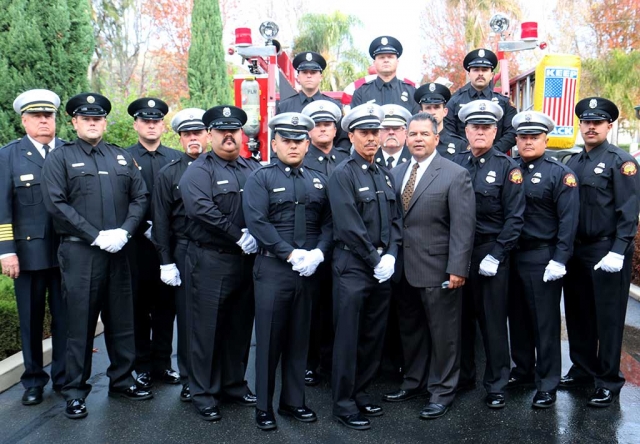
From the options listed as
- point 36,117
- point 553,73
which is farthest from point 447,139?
point 36,117

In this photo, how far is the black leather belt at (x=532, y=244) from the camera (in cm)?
483

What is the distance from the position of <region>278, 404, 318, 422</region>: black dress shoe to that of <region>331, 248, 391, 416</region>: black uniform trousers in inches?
6.4

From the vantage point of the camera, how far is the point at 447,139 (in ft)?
19.8

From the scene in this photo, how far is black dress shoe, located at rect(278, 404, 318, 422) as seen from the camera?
4547mm

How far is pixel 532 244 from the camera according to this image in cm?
486

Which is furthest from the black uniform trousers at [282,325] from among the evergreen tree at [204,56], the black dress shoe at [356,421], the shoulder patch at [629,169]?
the evergreen tree at [204,56]

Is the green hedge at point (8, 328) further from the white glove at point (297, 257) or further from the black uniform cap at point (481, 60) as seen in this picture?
the black uniform cap at point (481, 60)

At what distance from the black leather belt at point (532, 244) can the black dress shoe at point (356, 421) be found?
166cm

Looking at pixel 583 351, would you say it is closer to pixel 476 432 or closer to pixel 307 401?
pixel 476 432

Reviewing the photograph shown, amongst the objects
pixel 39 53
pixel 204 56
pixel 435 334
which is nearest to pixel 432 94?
pixel 435 334

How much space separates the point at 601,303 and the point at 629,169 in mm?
968

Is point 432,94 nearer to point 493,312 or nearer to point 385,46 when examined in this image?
point 385,46

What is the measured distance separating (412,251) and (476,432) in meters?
1.25

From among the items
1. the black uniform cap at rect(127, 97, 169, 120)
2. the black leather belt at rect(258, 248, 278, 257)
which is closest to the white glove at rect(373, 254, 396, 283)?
the black leather belt at rect(258, 248, 278, 257)
